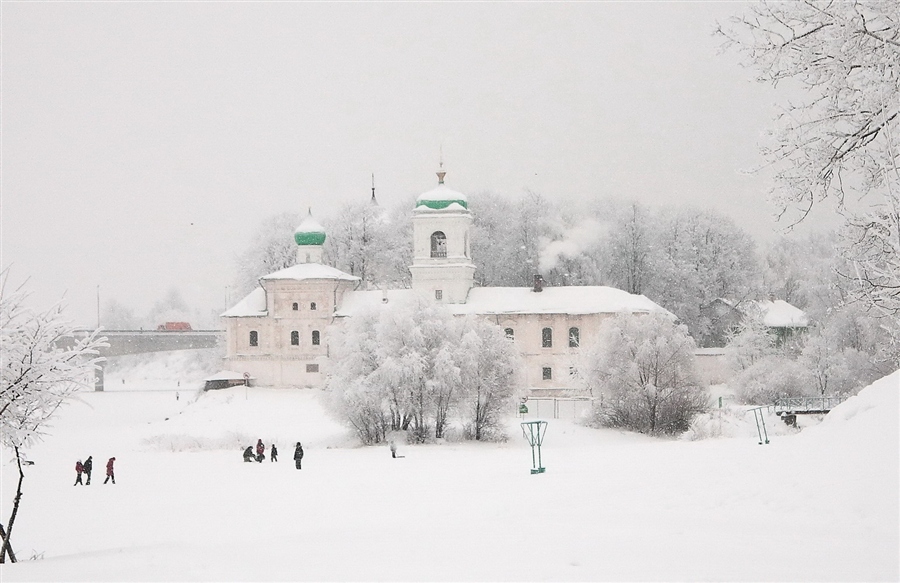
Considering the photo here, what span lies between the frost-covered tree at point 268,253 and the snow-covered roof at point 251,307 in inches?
369

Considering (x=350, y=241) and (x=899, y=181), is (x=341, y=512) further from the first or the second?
(x=350, y=241)

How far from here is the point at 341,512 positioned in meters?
15.9

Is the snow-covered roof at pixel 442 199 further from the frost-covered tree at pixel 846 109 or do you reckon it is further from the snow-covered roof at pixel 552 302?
the frost-covered tree at pixel 846 109

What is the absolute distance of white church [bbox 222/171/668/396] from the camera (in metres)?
47.7

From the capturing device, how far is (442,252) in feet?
163

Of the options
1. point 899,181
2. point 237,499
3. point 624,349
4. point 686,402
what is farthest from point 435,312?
point 899,181

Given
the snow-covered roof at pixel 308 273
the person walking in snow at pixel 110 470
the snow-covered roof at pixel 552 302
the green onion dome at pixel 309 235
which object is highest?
the green onion dome at pixel 309 235

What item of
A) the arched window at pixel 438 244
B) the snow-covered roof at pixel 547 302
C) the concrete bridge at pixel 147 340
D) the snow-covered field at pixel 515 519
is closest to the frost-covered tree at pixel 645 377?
the snow-covered roof at pixel 547 302

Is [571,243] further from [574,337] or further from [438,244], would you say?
[574,337]

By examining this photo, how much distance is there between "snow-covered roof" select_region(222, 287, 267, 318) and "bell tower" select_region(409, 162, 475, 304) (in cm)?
900

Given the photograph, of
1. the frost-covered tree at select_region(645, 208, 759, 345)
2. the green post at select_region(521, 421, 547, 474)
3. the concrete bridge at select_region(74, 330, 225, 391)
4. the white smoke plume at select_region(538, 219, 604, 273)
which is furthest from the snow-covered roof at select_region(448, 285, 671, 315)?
the green post at select_region(521, 421, 547, 474)

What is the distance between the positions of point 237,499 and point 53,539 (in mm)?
4385

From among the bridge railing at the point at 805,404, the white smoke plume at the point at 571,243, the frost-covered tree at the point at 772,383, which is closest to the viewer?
the bridge railing at the point at 805,404

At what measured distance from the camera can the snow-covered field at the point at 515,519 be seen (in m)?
7.66
